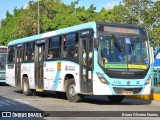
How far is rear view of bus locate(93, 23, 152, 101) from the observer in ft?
49.2

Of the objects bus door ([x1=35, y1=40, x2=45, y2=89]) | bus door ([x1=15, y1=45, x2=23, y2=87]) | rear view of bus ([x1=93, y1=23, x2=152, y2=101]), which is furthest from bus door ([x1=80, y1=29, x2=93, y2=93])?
bus door ([x1=15, y1=45, x2=23, y2=87])

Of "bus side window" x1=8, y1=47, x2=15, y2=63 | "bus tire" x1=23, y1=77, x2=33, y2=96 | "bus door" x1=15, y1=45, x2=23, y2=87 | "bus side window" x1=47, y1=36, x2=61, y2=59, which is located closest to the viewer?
"bus side window" x1=47, y1=36, x2=61, y2=59

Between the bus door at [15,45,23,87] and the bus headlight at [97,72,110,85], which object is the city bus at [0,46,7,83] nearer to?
the bus door at [15,45,23,87]

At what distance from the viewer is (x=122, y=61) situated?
1518 cm

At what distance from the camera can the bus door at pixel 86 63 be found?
50.2 feet

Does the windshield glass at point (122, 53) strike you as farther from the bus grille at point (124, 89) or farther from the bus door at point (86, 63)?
the bus grille at point (124, 89)

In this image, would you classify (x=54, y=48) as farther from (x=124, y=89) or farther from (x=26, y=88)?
(x=124, y=89)

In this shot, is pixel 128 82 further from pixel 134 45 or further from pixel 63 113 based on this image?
pixel 63 113

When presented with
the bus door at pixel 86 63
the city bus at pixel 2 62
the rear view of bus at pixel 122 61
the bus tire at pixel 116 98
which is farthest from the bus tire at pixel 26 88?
the city bus at pixel 2 62

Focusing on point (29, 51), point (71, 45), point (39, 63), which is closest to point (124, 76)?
point (71, 45)

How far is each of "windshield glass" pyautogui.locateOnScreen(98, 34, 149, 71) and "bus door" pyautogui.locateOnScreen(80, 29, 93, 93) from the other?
1.56ft

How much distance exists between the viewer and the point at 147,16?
109ft

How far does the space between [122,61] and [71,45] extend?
8.14 ft

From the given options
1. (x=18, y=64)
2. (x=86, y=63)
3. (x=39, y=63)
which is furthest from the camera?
(x=18, y=64)
